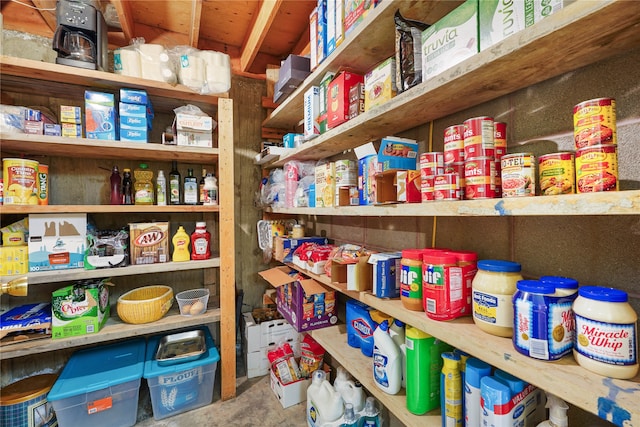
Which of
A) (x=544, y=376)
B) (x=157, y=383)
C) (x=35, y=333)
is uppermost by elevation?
(x=544, y=376)

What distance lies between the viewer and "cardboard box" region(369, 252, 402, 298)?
3.80 ft

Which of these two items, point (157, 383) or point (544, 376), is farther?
point (157, 383)

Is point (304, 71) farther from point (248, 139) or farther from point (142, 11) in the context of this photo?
point (142, 11)

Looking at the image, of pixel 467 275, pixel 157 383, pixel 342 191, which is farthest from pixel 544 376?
pixel 157 383

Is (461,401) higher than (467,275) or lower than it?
lower

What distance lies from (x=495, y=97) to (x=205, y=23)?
2223 millimetres

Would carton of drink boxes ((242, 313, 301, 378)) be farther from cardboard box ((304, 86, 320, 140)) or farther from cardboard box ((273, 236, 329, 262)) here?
cardboard box ((304, 86, 320, 140))

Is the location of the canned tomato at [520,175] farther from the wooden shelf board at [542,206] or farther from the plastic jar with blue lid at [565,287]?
the plastic jar with blue lid at [565,287]

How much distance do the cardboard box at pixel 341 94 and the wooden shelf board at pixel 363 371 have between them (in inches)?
45.4

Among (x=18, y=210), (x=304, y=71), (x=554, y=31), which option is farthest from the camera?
(x=304, y=71)

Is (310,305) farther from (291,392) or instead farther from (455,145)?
(455,145)

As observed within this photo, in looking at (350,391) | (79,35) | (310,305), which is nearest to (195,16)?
(79,35)

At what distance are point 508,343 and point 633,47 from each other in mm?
783

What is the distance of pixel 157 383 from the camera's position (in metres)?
1.74
